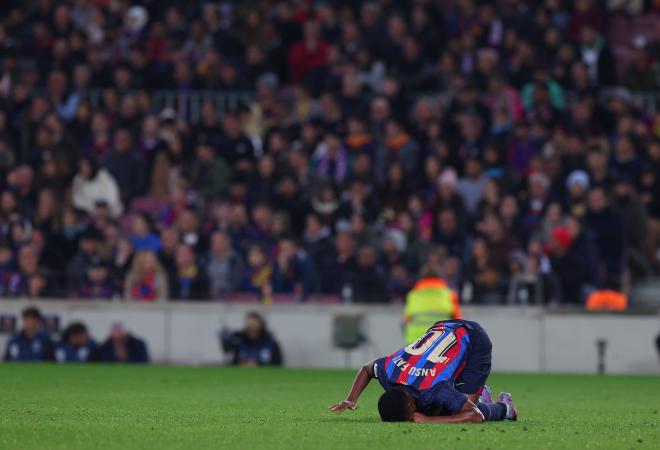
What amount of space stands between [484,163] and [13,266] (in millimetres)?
7497

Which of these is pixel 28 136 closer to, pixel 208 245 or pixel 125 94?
pixel 125 94

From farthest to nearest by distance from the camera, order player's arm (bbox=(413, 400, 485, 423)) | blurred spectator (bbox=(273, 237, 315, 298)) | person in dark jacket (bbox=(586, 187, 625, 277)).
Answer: blurred spectator (bbox=(273, 237, 315, 298)), person in dark jacket (bbox=(586, 187, 625, 277)), player's arm (bbox=(413, 400, 485, 423))

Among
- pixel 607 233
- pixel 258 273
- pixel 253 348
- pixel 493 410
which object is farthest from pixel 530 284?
pixel 493 410

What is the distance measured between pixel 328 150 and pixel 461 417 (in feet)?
44.8

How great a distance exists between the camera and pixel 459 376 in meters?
11.2

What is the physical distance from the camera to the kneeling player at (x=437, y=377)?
36.3 feet

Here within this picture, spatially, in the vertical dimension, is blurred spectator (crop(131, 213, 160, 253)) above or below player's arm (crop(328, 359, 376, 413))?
above

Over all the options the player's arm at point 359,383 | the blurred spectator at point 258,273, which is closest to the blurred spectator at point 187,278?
the blurred spectator at point 258,273

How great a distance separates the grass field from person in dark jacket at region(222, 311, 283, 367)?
195 cm

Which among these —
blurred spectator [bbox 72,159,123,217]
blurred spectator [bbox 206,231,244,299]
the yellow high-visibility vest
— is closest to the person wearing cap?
the yellow high-visibility vest

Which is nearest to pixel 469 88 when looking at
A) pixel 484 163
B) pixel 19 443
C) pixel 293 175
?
pixel 484 163

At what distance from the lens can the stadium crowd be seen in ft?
73.0

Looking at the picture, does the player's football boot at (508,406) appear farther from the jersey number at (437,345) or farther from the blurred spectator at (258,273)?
the blurred spectator at (258,273)

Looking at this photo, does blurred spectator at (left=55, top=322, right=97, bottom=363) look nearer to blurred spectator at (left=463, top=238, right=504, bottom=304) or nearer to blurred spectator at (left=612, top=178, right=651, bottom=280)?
blurred spectator at (left=463, top=238, right=504, bottom=304)
